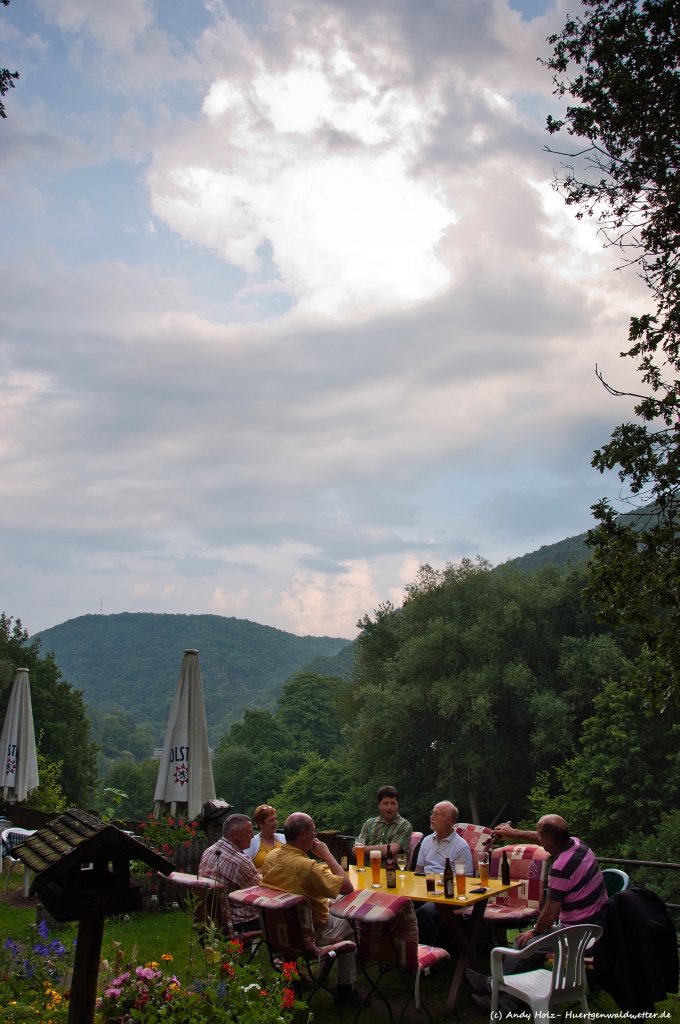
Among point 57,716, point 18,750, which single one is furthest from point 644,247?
point 57,716

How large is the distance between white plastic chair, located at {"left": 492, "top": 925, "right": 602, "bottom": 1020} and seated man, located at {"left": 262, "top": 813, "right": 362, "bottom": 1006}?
1.04 meters

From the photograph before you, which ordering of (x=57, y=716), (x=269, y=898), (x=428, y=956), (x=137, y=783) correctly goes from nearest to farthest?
(x=269, y=898)
(x=428, y=956)
(x=57, y=716)
(x=137, y=783)

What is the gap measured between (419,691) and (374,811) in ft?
17.7

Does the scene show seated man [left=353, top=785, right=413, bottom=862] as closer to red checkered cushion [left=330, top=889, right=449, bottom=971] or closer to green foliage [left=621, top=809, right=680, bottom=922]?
red checkered cushion [left=330, top=889, right=449, bottom=971]

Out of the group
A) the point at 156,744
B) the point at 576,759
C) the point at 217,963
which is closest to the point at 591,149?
the point at 217,963

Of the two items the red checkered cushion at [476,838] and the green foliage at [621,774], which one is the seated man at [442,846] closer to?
the red checkered cushion at [476,838]

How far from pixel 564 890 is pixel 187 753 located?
443 cm

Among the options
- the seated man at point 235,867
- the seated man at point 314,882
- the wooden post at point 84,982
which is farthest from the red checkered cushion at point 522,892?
the wooden post at point 84,982

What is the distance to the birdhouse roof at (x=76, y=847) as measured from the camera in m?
2.79

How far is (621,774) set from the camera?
77.7 feet

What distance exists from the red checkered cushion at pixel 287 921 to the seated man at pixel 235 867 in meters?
0.62

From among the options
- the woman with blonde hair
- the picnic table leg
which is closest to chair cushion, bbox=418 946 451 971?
the picnic table leg

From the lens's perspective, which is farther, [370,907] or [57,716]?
[57,716]

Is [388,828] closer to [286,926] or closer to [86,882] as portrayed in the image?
[286,926]
